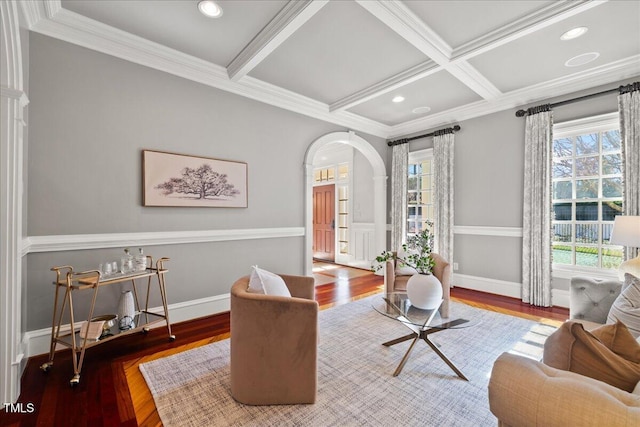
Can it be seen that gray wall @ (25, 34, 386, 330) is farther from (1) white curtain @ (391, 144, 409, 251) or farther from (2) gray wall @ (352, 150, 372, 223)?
(2) gray wall @ (352, 150, 372, 223)

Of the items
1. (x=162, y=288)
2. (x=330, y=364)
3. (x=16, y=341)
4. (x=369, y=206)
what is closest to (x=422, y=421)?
(x=330, y=364)

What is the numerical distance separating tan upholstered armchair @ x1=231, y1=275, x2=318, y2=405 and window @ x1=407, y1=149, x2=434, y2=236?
4.16 m

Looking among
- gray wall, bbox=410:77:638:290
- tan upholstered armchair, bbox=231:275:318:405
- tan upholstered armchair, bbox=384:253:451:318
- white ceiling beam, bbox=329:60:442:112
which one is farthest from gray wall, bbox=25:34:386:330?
gray wall, bbox=410:77:638:290

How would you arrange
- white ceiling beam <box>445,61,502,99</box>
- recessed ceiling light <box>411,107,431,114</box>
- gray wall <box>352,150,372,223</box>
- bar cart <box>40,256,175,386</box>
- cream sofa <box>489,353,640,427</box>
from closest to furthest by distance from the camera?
cream sofa <box>489,353,640,427</box>, bar cart <box>40,256,175,386</box>, white ceiling beam <box>445,61,502,99</box>, recessed ceiling light <box>411,107,431,114</box>, gray wall <box>352,150,372,223</box>

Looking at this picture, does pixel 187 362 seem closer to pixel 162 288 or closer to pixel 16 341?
pixel 162 288

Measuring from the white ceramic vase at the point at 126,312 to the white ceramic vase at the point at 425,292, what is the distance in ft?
8.14

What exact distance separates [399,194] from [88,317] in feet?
15.9

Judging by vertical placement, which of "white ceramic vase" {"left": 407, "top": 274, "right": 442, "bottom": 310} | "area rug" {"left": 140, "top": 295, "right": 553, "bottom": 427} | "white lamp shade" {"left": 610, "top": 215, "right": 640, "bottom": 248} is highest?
"white lamp shade" {"left": 610, "top": 215, "right": 640, "bottom": 248}

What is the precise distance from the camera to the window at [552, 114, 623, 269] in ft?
11.6

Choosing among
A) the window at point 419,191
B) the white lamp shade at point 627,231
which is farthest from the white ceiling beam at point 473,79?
the white lamp shade at point 627,231

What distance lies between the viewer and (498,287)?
4.35 m

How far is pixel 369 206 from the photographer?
653cm

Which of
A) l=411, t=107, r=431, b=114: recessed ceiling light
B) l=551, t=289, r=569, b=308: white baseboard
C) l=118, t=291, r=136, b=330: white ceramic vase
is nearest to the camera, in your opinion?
l=118, t=291, r=136, b=330: white ceramic vase

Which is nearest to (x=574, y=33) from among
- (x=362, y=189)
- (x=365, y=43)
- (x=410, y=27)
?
(x=410, y=27)
